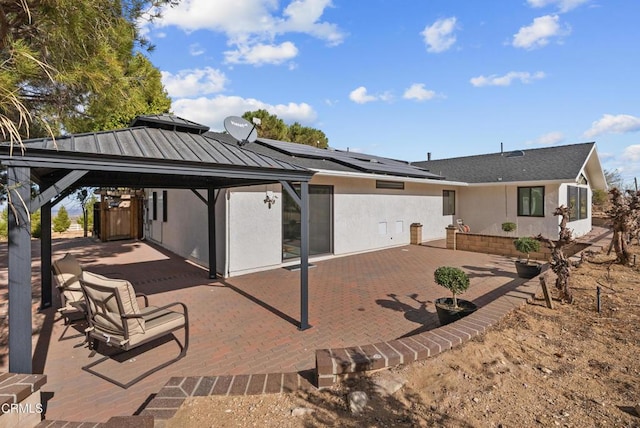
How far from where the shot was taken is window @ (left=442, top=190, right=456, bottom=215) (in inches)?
624

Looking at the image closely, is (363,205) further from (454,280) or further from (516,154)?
(516,154)

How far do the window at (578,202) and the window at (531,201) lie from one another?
1.36 meters

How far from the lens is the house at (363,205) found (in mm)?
8273

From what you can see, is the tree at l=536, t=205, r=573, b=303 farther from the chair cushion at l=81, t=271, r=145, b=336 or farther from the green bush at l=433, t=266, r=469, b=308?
the chair cushion at l=81, t=271, r=145, b=336

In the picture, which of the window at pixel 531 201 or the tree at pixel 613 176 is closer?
the window at pixel 531 201

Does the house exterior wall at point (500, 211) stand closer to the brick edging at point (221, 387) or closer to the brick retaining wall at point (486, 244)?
the brick retaining wall at point (486, 244)

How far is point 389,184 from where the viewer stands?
12555 millimetres

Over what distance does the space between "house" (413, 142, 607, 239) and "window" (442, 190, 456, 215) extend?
54 centimetres

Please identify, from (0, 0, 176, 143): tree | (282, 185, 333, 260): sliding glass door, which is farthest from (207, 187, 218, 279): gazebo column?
(0, 0, 176, 143): tree

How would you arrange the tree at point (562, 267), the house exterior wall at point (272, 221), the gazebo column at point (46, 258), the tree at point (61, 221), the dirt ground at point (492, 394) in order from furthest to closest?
the tree at point (61, 221)
the house exterior wall at point (272, 221)
the gazebo column at point (46, 258)
the tree at point (562, 267)
the dirt ground at point (492, 394)

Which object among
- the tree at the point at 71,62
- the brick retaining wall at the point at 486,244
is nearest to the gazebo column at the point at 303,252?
the tree at the point at 71,62

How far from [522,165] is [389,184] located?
838cm

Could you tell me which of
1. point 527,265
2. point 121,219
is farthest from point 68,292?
point 121,219

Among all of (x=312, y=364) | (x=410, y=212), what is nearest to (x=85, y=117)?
(x=312, y=364)
